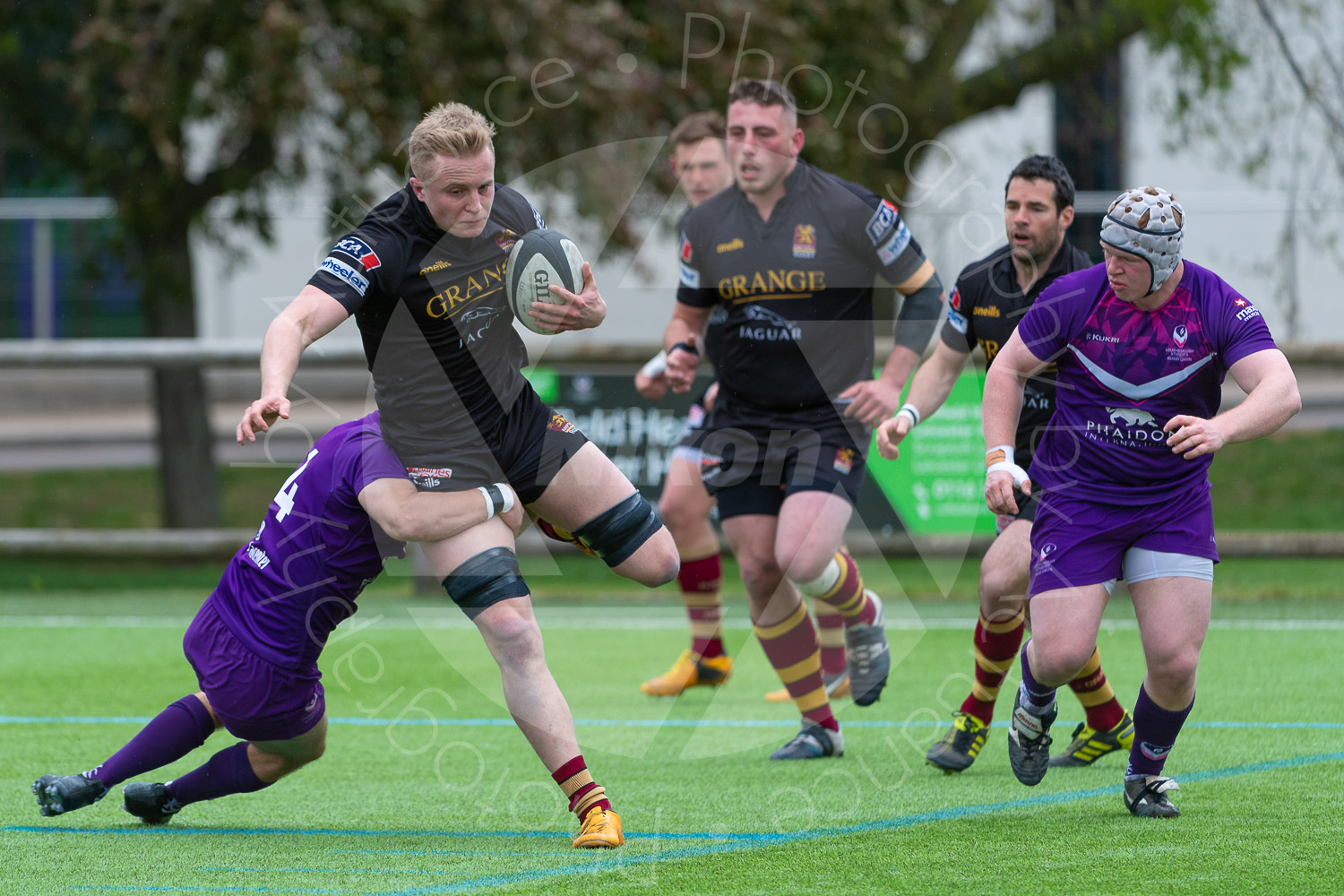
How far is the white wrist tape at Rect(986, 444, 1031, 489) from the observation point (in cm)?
442

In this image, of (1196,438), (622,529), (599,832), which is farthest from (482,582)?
(1196,438)

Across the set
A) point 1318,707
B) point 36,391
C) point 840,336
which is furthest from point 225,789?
point 36,391

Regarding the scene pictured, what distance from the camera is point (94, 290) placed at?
18.5 m

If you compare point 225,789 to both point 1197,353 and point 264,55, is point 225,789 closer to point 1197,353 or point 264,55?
point 1197,353

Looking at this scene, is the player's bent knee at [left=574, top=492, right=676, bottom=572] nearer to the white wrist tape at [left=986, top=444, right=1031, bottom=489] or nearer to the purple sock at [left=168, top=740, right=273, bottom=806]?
the white wrist tape at [left=986, top=444, right=1031, bottom=489]

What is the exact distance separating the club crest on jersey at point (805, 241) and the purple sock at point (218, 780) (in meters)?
2.82

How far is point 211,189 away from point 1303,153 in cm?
918

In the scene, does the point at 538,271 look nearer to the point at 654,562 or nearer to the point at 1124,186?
the point at 654,562

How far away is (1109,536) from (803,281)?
1.89 meters

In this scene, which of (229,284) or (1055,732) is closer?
(1055,732)

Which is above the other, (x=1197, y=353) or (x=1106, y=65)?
(x=1106, y=65)

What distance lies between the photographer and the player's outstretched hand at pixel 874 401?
5.77 m

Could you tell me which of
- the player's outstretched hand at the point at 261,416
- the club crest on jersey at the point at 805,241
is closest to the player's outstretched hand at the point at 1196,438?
the club crest on jersey at the point at 805,241

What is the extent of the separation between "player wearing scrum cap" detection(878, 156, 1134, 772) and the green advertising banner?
16.1 ft
